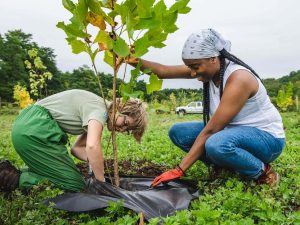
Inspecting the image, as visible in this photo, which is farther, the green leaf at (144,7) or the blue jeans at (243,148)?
the blue jeans at (243,148)

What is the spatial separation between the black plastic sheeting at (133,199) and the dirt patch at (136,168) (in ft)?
3.55

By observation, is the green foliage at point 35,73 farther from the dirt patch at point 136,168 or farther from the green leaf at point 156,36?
the green leaf at point 156,36

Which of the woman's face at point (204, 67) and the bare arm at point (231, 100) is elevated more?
the woman's face at point (204, 67)

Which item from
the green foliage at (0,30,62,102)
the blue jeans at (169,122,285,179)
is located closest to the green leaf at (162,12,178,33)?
the blue jeans at (169,122,285,179)

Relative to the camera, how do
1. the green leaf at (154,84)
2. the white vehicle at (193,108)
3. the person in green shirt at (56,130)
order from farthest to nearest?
the white vehicle at (193,108)
the person in green shirt at (56,130)
the green leaf at (154,84)

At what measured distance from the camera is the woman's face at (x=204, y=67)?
10.5ft

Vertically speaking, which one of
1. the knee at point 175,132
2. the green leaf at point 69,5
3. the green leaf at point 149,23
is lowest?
the knee at point 175,132

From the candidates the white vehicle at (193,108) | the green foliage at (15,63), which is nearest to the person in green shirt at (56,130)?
the white vehicle at (193,108)

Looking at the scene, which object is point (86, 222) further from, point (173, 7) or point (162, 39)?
point (173, 7)

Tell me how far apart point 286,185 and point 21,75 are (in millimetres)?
42859

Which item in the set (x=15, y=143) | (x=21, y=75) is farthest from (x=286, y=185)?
(x=21, y=75)

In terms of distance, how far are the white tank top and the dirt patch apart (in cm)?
113

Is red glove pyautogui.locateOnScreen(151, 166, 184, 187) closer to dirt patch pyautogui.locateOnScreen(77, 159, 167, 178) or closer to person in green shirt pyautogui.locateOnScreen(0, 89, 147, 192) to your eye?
person in green shirt pyautogui.locateOnScreen(0, 89, 147, 192)

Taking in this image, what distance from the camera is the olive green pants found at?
10.5 feet
